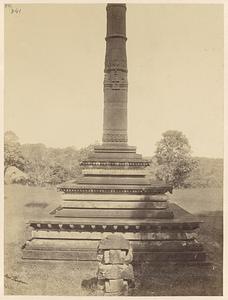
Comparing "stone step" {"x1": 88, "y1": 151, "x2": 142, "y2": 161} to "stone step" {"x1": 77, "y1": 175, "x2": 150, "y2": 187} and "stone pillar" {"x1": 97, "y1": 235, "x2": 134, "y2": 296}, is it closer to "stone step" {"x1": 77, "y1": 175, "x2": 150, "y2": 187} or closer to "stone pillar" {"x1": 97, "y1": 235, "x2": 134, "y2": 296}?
"stone step" {"x1": 77, "y1": 175, "x2": 150, "y2": 187}

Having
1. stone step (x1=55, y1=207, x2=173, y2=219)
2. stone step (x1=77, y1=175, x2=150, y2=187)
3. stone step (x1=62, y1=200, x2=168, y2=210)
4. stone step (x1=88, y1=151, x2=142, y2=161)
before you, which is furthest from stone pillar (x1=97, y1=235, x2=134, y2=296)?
stone step (x1=88, y1=151, x2=142, y2=161)

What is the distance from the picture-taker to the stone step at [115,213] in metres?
13.7

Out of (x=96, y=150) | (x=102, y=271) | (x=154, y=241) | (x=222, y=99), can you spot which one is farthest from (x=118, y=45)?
(x=102, y=271)

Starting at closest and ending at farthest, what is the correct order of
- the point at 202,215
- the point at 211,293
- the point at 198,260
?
1. the point at 211,293
2. the point at 198,260
3. the point at 202,215

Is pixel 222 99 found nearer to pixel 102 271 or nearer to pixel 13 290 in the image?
pixel 102 271

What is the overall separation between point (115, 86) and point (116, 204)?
15.4 feet

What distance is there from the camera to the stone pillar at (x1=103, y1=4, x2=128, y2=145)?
51.2ft

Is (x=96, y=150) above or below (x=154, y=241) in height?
above

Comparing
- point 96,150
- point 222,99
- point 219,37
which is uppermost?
point 219,37

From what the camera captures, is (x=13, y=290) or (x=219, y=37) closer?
(x=13, y=290)

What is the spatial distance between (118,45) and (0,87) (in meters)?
5.51

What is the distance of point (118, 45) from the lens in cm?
1563

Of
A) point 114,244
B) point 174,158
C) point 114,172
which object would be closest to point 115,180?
point 114,172

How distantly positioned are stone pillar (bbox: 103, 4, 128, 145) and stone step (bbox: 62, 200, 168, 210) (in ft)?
9.02
